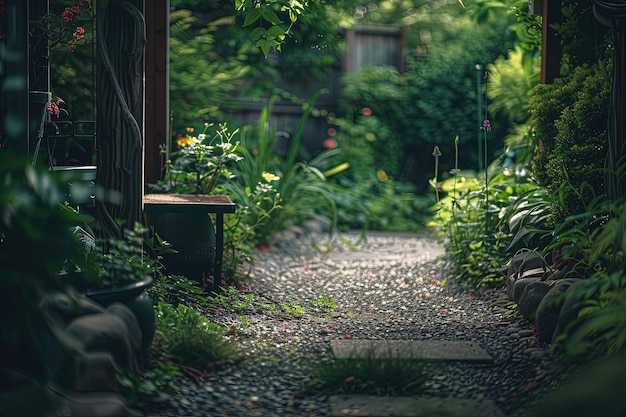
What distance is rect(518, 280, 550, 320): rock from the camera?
13.7ft

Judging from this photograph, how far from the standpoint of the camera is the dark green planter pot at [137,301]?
3260 mm

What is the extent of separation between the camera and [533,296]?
13.8 ft

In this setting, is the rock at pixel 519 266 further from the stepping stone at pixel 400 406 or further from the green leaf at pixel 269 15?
the green leaf at pixel 269 15

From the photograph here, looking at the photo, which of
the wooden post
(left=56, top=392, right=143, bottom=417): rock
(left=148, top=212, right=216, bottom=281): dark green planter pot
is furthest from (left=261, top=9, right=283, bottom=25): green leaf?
(left=56, top=392, right=143, bottom=417): rock

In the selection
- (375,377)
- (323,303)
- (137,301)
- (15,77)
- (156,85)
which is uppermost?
(156,85)

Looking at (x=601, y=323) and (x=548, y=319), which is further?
(x=548, y=319)

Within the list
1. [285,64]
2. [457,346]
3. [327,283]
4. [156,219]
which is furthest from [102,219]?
[285,64]

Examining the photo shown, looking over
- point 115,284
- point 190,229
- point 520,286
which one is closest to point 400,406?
point 115,284

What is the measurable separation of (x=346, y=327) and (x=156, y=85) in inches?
90.8

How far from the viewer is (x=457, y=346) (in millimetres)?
3965

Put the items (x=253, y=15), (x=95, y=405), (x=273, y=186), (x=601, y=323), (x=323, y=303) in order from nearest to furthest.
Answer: (x=95, y=405) < (x=601, y=323) < (x=253, y=15) < (x=323, y=303) < (x=273, y=186)

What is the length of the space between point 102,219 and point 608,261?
2.39 metres

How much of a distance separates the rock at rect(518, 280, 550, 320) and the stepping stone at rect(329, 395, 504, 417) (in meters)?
1.11

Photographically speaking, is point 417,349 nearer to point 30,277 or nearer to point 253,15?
point 30,277
